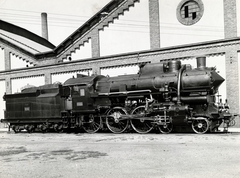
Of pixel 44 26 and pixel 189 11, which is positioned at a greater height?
pixel 44 26

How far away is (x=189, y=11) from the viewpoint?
1825 centimetres

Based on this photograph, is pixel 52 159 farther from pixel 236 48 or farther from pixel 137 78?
pixel 236 48

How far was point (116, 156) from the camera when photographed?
843 cm

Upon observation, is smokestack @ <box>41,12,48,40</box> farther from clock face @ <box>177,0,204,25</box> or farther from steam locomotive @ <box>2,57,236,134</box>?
clock face @ <box>177,0,204,25</box>

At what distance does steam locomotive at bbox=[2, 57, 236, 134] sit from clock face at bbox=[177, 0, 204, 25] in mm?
4385

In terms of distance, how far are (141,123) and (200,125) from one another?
3.03 metres

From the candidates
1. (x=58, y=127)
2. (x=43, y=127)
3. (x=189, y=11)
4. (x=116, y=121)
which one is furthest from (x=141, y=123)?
(x=189, y=11)

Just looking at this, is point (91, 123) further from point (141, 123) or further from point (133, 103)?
point (141, 123)

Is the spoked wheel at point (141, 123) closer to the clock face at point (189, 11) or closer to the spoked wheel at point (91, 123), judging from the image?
the spoked wheel at point (91, 123)

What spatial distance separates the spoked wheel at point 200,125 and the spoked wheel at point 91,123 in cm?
501

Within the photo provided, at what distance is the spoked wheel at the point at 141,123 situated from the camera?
1480 centimetres

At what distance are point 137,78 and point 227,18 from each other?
6173mm

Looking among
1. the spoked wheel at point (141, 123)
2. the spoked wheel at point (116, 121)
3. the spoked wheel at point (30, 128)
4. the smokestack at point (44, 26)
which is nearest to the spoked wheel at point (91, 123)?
the spoked wheel at point (116, 121)

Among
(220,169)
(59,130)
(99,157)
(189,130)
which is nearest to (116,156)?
(99,157)
